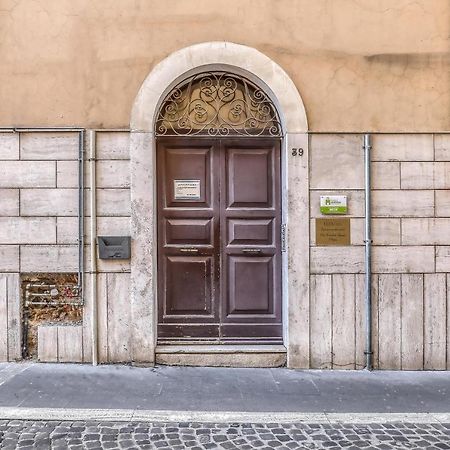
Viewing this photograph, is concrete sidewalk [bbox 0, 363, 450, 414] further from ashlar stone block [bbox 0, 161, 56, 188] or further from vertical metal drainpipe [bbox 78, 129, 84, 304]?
ashlar stone block [bbox 0, 161, 56, 188]

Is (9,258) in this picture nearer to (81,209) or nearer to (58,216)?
(58,216)

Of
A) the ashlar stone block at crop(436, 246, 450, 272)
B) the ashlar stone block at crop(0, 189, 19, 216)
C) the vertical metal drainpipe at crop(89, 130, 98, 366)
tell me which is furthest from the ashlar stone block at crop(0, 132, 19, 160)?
the ashlar stone block at crop(436, 246, 450, 272)

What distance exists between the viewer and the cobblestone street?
4.42 m

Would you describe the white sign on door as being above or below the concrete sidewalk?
above

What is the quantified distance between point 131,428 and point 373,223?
3808 millimetres

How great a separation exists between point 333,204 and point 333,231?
1.13ft

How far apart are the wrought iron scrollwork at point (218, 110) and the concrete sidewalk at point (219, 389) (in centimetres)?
307

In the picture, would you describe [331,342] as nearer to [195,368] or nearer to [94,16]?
[195,368]

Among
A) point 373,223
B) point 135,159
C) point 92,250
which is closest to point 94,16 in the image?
point 135,159

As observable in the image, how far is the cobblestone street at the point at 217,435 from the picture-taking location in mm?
4418

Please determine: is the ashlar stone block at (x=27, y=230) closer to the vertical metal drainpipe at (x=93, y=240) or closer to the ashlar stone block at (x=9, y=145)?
the vertical metal drainpipe at (x=93, y=240)

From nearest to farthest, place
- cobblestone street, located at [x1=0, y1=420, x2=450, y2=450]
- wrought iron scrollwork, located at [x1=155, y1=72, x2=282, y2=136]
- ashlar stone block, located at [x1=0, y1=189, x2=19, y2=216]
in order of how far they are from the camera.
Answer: cobblestone street, located at [x1=0, y1=420, x2=450, y2=450], ashlar stone block, located at [x1=0, y1=189, x2=19, y2=216], wrought iron scrollwork, located at [x1=155, y1=72, x2=282, y2=136]

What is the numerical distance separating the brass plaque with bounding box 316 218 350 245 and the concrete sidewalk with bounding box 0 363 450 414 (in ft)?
5.39

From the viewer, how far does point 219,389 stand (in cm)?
568
